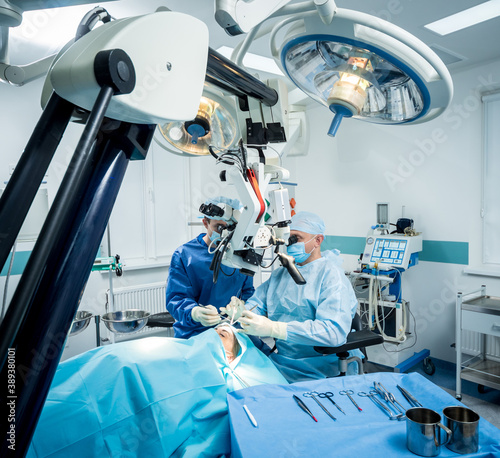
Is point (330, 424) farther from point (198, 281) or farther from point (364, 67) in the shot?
point (198, 281)

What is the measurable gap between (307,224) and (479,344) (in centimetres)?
216

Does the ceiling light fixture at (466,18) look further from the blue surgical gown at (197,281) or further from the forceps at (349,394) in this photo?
the forceps at (349,394)

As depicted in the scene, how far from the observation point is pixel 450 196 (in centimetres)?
342

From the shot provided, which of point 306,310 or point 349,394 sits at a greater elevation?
point 306,310

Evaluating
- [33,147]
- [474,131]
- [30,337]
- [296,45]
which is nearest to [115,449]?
[30,337]

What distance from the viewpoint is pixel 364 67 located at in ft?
2.73

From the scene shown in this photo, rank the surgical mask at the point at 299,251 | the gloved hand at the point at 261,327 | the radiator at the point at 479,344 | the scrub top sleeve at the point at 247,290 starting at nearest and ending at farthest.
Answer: the gloved hand at the point at 261,327
the surgical mask at the point at 299,251
the scrub top sleeve at the point at 247,290
the radiator at the point at 479,344

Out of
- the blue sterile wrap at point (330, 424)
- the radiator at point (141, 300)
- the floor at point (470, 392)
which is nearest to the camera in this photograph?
the blue sterile wrap at point (330, 424)

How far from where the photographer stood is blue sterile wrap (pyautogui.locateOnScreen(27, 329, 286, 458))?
1156mm

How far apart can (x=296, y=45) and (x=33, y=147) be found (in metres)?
0.57

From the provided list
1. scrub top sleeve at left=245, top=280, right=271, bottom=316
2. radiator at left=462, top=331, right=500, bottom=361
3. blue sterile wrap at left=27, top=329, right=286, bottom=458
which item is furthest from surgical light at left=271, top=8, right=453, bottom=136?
radiator at left=462, top=331, right=500, bottom=361

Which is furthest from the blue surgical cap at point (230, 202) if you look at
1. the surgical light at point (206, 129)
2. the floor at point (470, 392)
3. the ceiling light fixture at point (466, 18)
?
the floor at point (470, 392)

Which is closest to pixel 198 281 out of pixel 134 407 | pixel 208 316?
pixel 208 316

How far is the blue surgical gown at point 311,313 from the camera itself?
Result: 1.84 metres
